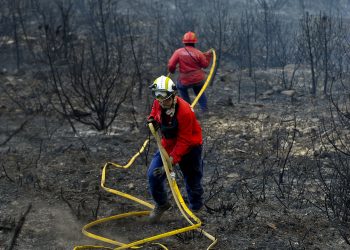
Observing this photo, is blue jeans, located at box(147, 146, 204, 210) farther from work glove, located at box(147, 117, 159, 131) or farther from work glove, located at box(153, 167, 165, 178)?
work glove, located at box(147, 117, 159, 131)

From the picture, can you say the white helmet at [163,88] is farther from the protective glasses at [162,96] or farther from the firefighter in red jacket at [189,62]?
the firefighter in red jacket at [189,62]

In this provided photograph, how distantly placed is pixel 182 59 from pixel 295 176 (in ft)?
10.7

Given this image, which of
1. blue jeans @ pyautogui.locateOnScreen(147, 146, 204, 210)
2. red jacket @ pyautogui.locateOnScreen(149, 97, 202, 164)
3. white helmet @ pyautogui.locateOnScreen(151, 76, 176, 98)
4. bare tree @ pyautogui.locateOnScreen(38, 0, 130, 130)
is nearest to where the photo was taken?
white helmet @ pyautogui.locateOnScreen(151, 76, 176, 98)

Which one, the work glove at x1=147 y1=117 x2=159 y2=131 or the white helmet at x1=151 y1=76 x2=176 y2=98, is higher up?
the white helmet at x1=151 y1=76 x2=176 y2=98

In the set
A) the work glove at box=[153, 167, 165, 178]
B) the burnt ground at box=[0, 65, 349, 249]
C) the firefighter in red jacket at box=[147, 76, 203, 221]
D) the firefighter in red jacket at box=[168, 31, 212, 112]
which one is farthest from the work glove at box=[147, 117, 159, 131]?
the firefighter in red jacket at box=[168, 31, 212, 112]

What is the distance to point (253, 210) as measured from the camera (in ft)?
17.0

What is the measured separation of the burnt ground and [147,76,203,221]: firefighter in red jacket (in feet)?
1.06

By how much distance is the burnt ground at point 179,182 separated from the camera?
4684 millimetres

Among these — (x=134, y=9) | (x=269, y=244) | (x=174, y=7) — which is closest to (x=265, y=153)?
(x=269, y=244)

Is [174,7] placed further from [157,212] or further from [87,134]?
[157,212]

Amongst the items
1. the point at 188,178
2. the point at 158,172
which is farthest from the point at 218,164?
the point at 158,172

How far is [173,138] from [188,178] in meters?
0.50

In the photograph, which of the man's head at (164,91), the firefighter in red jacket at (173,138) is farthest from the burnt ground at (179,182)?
the man's head at (164,91)

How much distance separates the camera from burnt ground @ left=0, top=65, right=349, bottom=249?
15.4ft
